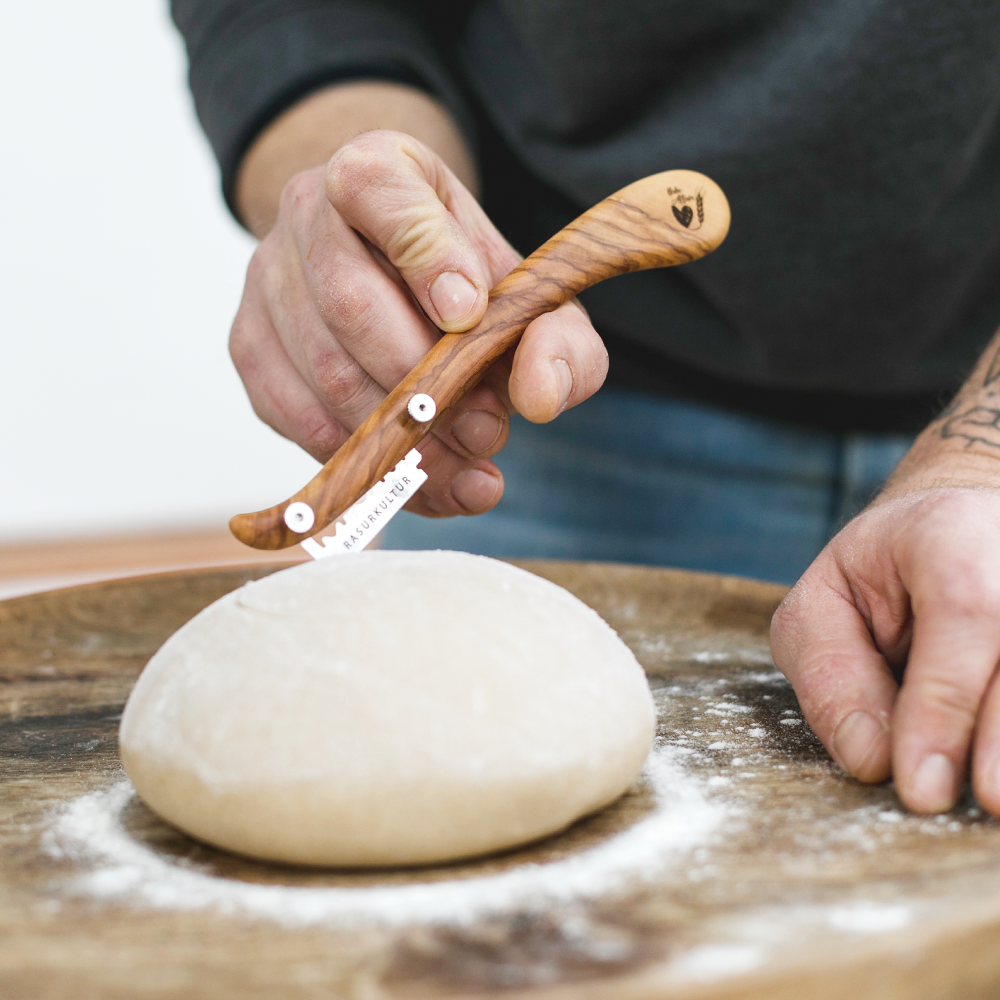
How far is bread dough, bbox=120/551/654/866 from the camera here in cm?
60

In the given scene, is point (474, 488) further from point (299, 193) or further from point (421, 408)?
point (299, 193)

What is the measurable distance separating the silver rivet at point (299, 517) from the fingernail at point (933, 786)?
474mm

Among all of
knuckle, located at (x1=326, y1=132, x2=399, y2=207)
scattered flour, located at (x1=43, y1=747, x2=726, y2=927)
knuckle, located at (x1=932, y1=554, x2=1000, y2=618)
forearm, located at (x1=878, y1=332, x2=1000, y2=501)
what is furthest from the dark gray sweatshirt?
scattered flour, located at (x1=43, y1=747, x2=726, y2=927)

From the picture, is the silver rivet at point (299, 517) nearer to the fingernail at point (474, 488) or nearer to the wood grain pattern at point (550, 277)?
the wood grain pattern at point (550, 277)

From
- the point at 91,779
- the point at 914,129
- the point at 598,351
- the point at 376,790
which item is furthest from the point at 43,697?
the point at 914,129

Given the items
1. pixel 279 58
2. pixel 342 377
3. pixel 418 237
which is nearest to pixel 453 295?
pixel 418 237

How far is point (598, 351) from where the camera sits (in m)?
0.85

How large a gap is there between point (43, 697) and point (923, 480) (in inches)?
34.6

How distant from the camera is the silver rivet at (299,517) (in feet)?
2.46

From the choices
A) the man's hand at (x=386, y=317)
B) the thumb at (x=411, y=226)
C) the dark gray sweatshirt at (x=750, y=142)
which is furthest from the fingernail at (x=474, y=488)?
the dark gray sweatshirt at (x=750, y=142)

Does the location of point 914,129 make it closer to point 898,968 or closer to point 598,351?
point 598,351

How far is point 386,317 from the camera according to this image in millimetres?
869

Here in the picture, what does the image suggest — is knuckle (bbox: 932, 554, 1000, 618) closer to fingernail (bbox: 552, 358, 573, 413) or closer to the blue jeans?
fingernail (bbox: 552, 358, 573, 413)

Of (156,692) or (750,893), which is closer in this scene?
(750,893)
